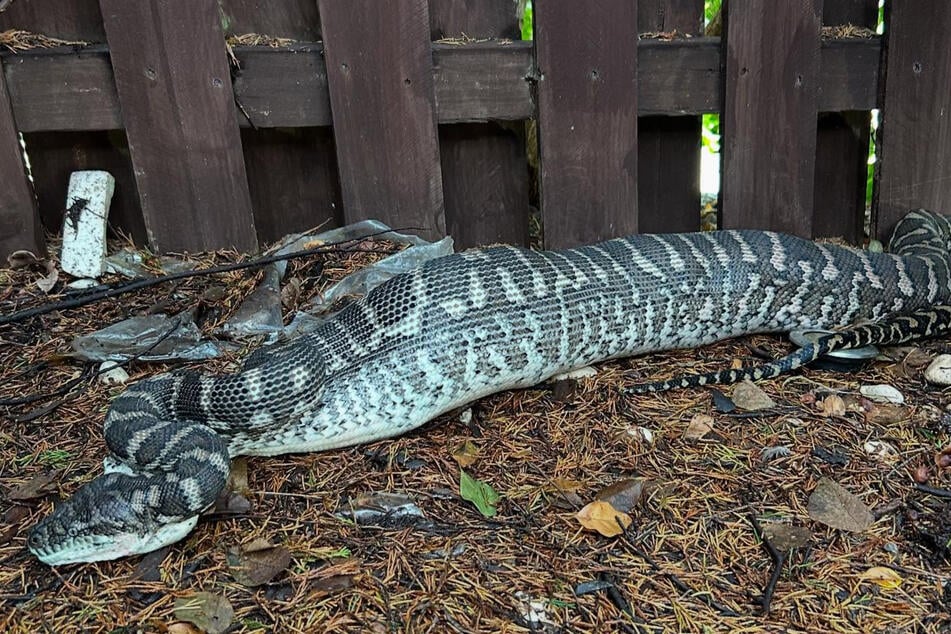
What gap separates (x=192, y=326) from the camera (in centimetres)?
430

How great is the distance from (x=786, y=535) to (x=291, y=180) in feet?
12.3

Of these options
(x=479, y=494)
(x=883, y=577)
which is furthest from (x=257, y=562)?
(x=883, y=577)

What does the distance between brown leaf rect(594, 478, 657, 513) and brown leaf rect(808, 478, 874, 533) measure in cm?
69

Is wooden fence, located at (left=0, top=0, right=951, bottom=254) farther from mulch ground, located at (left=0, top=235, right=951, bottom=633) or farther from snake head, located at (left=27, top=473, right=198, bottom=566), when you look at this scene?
snake head, located at (left=27, top=473, right=198, bottom=566)

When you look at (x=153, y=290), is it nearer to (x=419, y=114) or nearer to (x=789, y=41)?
(x=419, y=114)

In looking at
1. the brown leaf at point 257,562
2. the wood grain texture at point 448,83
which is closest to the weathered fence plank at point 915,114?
the wood grain texture at point 448,83

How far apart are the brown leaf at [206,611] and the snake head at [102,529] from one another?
37cm

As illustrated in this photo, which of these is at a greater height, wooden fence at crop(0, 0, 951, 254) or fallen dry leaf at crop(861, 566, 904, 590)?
wooden fence at crop(0, 0, 951, 254)

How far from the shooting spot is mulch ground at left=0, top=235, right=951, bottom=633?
2750 millimetres

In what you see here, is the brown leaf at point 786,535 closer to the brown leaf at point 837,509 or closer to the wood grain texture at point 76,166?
the brown leaf at point 837,509

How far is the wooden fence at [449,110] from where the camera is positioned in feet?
14.7

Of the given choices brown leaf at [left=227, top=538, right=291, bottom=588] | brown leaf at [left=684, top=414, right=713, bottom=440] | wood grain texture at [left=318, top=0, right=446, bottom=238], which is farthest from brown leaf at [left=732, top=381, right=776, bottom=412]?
brown leaf at [left=227, top=538, right=291, bottom=588]

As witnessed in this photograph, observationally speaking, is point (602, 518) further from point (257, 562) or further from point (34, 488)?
point (34, 488)

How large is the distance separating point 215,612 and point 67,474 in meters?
1.27
